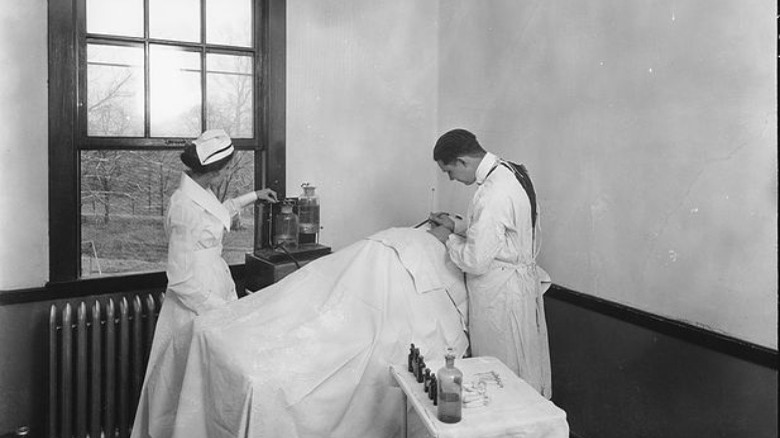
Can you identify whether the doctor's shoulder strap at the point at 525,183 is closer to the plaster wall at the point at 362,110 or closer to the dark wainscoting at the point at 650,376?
the dark wainscoting at the point at 650,376

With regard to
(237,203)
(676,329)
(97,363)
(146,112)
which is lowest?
(97,363)

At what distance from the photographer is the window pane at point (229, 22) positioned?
11.6 ft

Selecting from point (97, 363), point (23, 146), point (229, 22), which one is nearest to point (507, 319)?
point (97, 363)

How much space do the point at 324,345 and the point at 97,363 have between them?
1.39m

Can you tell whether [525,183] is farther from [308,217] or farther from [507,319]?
[308,217]

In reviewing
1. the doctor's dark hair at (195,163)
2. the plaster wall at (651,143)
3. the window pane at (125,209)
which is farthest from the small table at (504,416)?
the window pane at (125,209)

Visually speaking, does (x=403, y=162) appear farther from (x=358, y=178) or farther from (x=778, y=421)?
(x=778, y=421)

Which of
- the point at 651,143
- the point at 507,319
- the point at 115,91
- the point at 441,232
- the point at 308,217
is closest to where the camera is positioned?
the point at 651,143

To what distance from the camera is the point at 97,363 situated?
303 cm

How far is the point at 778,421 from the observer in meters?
2.06

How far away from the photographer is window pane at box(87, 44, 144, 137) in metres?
3.21

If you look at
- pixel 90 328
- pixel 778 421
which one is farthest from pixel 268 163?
pixel 778 421

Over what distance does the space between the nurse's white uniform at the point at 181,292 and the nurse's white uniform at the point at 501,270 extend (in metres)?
1.09

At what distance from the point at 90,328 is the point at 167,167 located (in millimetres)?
968
